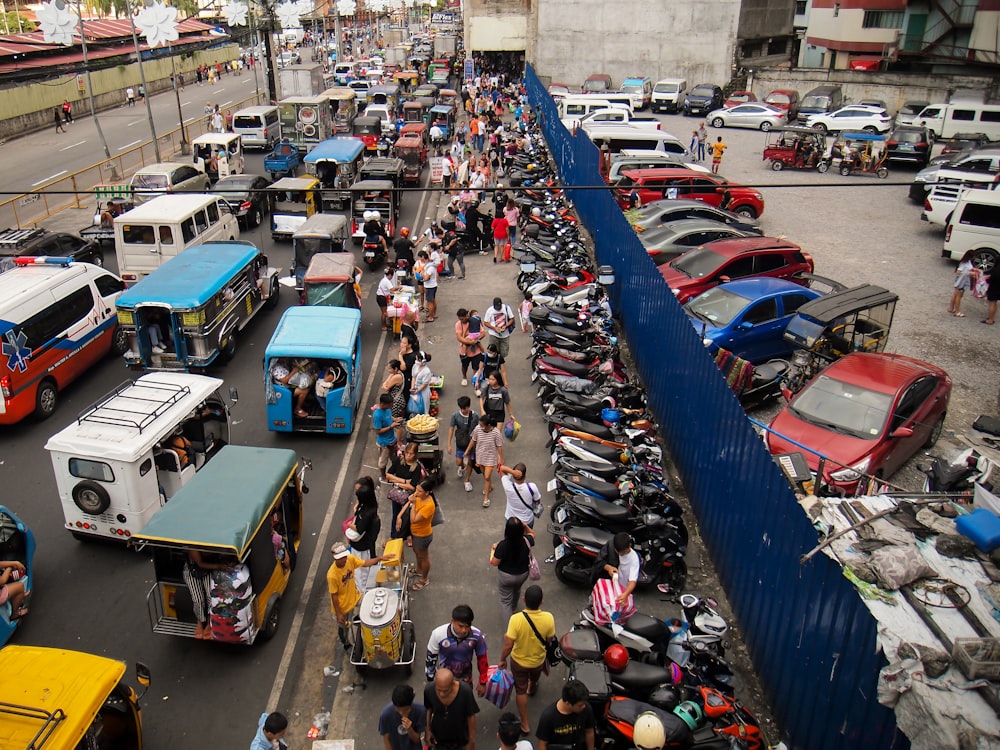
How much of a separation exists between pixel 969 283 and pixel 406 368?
12.4 m

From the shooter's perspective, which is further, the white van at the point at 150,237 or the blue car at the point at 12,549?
the white van at the point at 150,237

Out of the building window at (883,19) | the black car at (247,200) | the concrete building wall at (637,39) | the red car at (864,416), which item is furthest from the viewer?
the concrete building wall at (637,39)

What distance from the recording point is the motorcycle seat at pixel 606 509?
30.4 feet

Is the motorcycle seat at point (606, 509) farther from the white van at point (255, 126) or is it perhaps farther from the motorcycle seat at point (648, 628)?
the white van at point (255, 126)

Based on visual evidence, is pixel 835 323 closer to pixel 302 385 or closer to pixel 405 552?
pixel 405 552

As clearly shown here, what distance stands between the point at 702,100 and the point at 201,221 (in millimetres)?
32464

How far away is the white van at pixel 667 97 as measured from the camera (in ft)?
144

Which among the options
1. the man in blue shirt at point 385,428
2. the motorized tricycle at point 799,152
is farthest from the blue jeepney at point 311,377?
the motorized tricycle at point 799,152

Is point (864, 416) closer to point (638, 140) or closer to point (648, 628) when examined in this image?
point (648, 628)

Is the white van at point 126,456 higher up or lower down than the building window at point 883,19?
lower down

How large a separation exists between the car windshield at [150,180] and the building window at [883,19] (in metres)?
43.0

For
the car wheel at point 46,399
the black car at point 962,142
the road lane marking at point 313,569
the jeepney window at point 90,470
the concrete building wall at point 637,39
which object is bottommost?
the road lane marking at point 313,569

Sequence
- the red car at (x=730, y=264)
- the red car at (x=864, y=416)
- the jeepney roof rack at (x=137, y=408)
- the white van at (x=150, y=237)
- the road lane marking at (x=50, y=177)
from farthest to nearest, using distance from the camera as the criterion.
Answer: the road lane marking at (x=50, y=177) < the white van at (x=150, y=237) < the red car at (x=730, y=264) < the red car at (x=864, y=416) < the jeepney roof rack at (x=137, y=408)

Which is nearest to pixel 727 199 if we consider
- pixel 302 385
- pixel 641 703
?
pixel 302 385
